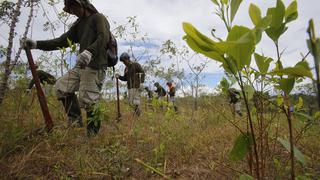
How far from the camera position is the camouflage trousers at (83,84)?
2.87m

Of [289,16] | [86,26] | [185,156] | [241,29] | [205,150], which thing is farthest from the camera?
[86,26]

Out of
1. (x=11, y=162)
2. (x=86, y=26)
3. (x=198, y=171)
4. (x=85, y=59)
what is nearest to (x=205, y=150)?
(x=198, y=171)

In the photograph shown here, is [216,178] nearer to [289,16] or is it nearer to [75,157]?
[75,157]

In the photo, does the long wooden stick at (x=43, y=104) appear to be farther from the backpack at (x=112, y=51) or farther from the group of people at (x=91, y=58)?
the backpack at (x=112, y=51)

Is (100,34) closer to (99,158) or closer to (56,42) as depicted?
(56,42)

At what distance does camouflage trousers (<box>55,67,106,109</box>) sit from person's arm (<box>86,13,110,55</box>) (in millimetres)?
320

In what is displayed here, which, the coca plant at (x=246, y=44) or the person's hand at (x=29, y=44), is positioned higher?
the person's hand at (x=29, y=44)

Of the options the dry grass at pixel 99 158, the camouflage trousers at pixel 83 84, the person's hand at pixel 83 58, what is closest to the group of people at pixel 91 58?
the camouflage trousers at pixel 83 84

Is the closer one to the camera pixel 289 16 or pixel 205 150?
pixel 289 16

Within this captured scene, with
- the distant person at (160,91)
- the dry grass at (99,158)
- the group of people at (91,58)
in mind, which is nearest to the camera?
the dry grass at (99,158)

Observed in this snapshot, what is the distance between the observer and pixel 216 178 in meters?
1.82

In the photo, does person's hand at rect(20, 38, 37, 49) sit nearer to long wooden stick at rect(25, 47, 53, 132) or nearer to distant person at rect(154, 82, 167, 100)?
long wooden stick at rect(25, 47, 53, 132)

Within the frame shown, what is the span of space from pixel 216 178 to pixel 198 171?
0.72 ft

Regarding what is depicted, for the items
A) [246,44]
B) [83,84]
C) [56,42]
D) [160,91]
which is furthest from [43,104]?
[160,91]
